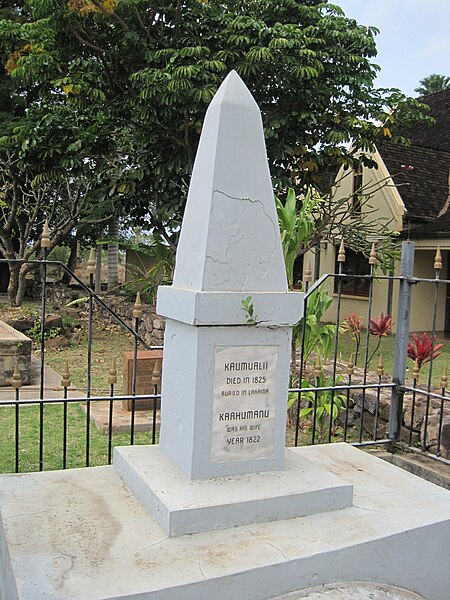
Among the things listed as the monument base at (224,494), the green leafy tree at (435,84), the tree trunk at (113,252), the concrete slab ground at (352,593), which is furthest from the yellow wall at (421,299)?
the green leafy tree at (435,84)

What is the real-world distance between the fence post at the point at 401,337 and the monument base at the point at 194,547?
157 cm

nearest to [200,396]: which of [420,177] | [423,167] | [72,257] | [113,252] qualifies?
[113,252]

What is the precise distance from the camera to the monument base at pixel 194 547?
7.76 ft

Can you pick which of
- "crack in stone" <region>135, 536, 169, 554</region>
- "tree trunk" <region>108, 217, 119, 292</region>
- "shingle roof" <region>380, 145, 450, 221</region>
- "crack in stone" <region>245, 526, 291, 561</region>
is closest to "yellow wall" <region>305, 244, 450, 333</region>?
A: "shingle roof" <region>380, 145, 450, 221</region>

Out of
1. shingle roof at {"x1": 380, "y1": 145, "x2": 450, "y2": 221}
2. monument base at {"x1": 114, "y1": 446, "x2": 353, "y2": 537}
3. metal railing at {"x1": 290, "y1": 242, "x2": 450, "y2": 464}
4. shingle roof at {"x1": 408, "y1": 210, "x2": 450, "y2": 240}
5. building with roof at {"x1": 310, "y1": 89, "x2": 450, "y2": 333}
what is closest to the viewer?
monument base at {"x1": 114, "y1": 446, "x2": 353, "y2": 537}

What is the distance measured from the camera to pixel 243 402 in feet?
10.3

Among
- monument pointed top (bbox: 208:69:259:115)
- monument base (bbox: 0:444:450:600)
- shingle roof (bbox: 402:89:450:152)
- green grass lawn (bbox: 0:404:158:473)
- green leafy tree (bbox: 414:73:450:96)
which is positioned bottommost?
green grass lawn (bbox: 0:404:158:473)

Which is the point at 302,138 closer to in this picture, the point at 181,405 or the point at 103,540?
the point at 181,405

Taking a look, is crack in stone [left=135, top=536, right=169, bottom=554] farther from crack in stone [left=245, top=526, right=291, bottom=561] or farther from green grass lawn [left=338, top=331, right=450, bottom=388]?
green grass lawn [left=338, top=331, right=450, bottom=388]

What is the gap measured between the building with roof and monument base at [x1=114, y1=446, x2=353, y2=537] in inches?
457

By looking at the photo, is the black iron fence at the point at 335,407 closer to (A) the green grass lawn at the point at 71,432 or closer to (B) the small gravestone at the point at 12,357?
(A) the green grass lawn at the point at 71,432

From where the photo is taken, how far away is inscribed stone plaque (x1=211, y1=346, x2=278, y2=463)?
3076mm

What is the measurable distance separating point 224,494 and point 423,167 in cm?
1616

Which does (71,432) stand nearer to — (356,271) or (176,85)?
(176,85)
